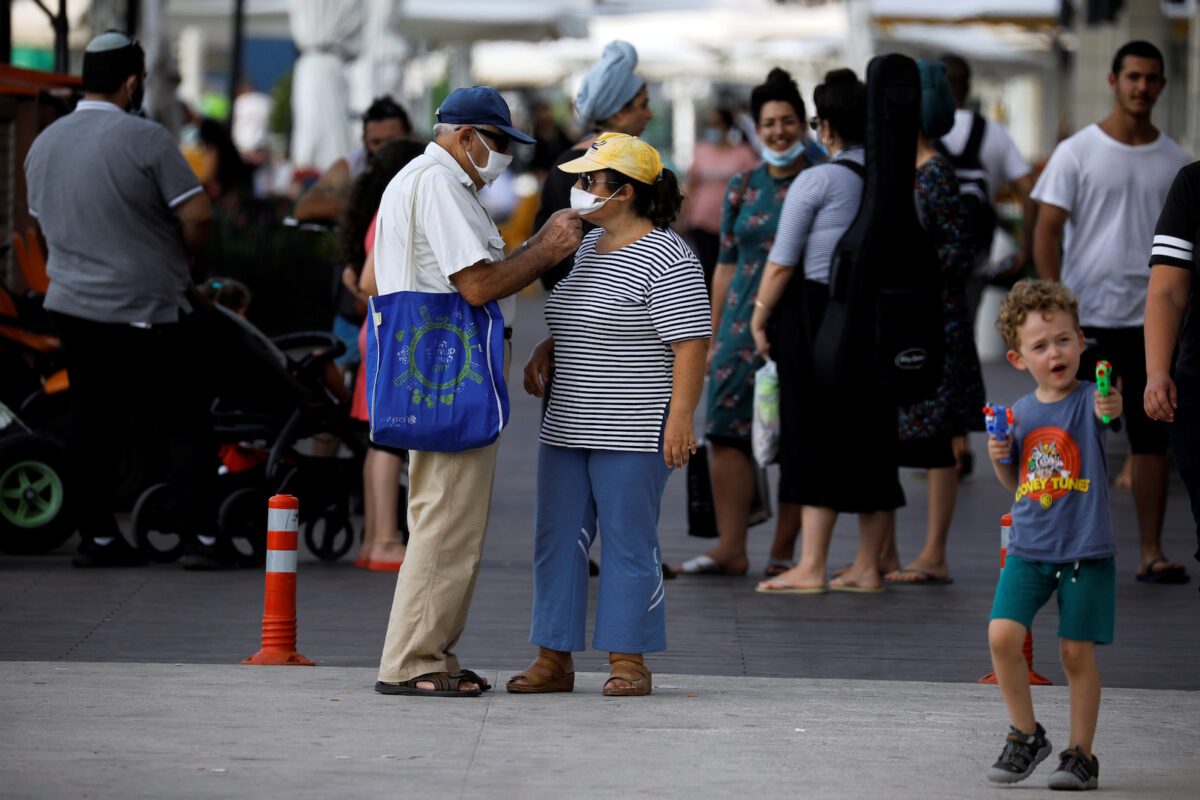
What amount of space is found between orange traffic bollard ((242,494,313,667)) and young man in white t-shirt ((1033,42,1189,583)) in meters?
3.94

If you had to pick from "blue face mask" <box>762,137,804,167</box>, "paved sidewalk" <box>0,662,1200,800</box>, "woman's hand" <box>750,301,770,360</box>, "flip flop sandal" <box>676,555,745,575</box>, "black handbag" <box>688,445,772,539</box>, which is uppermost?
"blue face mask" <box>762,137,804,167</box>

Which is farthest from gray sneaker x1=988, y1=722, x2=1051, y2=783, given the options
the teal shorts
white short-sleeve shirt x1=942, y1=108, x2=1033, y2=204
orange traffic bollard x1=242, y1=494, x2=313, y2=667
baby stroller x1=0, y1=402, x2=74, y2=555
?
white short-sleeve shirt x1=942, y1=108, x2=1033, y2=204

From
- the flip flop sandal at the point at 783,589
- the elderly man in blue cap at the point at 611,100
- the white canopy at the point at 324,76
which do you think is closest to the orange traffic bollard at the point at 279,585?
the elderly man in blue cap at the point at 611,100

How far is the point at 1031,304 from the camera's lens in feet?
16.6

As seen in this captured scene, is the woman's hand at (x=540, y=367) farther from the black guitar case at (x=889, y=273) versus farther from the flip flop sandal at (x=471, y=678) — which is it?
the black guitar case at (x=889, y=273)

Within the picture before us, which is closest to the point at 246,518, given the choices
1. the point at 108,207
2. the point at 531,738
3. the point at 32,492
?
the point at 32,492

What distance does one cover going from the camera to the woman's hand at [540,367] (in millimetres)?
6047

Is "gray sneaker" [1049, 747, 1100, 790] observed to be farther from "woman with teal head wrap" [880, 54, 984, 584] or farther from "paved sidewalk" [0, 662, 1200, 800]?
"woman with teal head wrap" [880, 54, 984, 584]

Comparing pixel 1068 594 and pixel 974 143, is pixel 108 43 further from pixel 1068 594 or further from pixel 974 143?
pixel 1068 594

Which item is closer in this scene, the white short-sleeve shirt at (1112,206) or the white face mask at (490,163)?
the white face mask at (490,163)

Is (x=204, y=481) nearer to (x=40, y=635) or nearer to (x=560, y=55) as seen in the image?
(x=40, y=635)

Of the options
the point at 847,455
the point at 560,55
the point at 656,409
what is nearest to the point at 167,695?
the point at 656,409

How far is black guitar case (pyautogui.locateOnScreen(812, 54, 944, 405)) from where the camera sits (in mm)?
7707

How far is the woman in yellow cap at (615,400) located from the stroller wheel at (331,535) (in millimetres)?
2858
